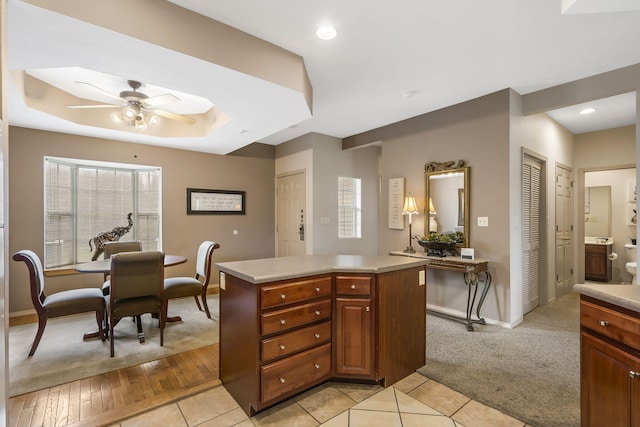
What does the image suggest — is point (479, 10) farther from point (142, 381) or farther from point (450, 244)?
point (142, 381)

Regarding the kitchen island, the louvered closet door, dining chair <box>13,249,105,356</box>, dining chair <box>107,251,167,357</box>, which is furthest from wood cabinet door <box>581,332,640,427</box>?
dining chair <box>13,249,105,356</box>

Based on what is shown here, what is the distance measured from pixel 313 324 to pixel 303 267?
1.32 feet

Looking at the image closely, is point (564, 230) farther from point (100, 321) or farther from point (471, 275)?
point (100, 321)

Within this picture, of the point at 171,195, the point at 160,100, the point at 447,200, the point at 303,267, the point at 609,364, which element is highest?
the point at 160,100

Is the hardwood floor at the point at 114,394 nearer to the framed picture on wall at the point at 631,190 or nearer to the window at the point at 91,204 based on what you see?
the window at the point at 91,204

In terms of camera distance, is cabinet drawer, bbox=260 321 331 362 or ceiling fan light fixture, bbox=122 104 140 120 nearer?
cabinet drawer, bbox=260 321 331 362

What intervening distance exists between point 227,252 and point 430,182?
3.69 metres

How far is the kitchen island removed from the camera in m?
1.88

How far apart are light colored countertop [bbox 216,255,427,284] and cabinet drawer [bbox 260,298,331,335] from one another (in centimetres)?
22

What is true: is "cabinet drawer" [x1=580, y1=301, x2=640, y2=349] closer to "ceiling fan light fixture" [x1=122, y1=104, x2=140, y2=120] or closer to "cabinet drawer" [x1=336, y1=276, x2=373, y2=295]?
"cabinet drawer" [x1=336, y1=276, x2=373, y2=295]

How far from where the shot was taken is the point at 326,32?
2.27 m

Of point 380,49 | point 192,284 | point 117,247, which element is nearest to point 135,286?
point 192,284

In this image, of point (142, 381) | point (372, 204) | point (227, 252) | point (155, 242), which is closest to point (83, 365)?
point (142, 381)

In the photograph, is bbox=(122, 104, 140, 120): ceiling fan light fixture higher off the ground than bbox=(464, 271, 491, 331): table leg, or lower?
higher
